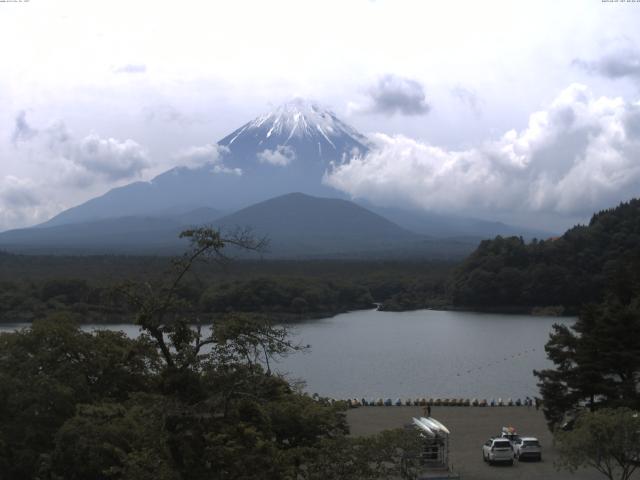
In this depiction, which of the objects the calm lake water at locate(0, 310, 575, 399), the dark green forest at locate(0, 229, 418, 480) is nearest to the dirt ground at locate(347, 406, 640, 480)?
the calm lake water at locate(0, 310, 575, 399)

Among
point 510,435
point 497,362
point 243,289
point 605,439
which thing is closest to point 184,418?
point 605,439

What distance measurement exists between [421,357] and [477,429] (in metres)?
15.7

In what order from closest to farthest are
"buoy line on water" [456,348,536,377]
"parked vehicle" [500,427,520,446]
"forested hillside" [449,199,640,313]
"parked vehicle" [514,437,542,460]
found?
1. "parked vehicle" [514,437,542,460]
2. "parked vehicle" [500,427,520,446]
3. "buoy line on water" [456,348,536,377]
4. "forested hillside" [449,199,640,313]

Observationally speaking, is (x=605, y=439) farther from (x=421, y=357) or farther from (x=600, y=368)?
(x=421, y=357)

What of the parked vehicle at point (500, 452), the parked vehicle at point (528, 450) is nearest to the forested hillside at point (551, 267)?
the parked vehicle at point (528, 450)

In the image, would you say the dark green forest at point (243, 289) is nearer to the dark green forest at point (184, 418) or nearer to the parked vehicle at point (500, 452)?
the parked vehicle at point (500, 452)

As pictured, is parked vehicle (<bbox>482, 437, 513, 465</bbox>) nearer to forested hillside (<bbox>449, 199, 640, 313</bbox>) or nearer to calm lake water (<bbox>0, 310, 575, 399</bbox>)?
calm lake water (<bbox>0, 310, 575, 399</bbox>)

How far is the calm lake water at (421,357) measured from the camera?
85.7 feet

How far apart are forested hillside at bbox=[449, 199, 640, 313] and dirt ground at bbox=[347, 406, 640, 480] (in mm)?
36214

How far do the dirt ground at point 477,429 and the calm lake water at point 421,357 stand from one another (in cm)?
311

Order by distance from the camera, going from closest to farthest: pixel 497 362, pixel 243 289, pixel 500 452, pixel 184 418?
pixel 184 418, pixel 500 452, pixel 497 362, pixel 243 289

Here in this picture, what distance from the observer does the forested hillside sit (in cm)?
5573

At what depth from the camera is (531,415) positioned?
19.4 meters

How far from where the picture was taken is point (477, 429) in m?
17.6
